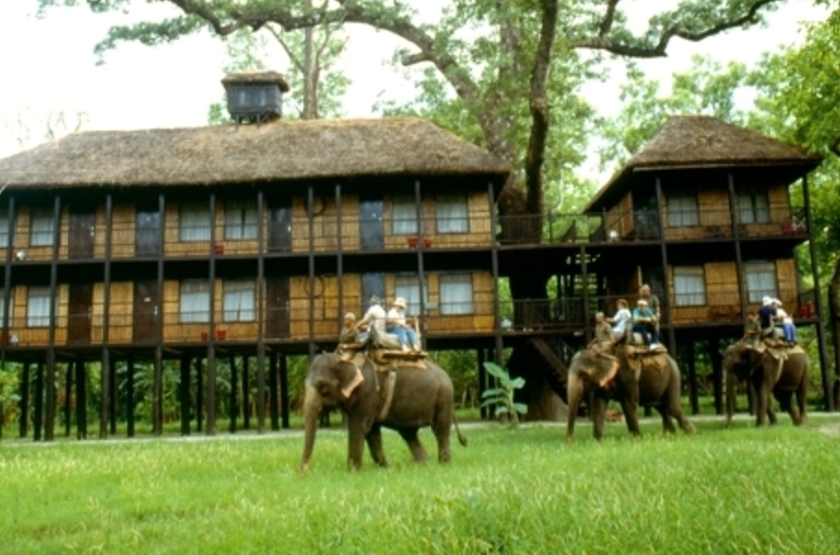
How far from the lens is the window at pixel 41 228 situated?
97.9 feet

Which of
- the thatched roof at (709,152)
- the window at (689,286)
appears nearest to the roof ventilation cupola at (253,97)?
the thatched roof at (709,152)

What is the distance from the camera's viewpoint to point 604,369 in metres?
15.4

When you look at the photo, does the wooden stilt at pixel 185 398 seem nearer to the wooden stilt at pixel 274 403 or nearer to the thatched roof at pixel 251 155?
the wooden stilt at pixel 274 403

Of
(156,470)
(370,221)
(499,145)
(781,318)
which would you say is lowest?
(156,470)

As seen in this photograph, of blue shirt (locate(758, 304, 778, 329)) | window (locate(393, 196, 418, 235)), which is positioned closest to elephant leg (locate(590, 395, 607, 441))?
blue shirt (locate(758, 304, 778, 329))

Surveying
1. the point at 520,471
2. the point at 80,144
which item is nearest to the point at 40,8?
the point at 80,144

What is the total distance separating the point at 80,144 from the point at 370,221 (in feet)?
34.6

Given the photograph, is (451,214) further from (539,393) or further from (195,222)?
(195,222)

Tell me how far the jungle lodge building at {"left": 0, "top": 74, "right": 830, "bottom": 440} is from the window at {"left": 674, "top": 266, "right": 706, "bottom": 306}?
4 centimetres

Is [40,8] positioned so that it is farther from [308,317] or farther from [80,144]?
[308,317]

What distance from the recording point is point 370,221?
29.7 m

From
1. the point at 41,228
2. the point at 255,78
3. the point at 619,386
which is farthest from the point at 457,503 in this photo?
the point at 255,78

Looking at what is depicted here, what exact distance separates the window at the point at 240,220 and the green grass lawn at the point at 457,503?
54.5 ft

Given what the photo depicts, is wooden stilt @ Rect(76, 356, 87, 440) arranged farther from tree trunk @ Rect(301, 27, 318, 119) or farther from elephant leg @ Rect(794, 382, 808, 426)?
elephant leg @ Rect(794, 382, 808, 426)
